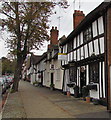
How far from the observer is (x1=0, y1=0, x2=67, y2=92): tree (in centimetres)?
1775

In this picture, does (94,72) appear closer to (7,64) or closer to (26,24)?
(26,24)

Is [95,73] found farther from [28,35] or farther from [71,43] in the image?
[28,35]

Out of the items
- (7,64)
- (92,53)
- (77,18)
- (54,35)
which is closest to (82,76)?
(92,53)

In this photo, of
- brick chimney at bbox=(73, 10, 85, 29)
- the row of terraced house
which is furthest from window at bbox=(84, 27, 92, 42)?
brick chimney at bbox=(73, 10, 85, 29)

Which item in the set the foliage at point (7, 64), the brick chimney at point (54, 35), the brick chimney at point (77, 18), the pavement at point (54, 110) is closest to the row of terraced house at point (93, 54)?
the brick chimney at point (77, 18)

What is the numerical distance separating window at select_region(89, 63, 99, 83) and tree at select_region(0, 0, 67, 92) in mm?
8115

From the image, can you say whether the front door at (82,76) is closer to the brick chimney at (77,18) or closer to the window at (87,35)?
the window at (87,35)

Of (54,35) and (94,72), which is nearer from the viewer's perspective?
(94,72)

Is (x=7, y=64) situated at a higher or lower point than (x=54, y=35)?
lower

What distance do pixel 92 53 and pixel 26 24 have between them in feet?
31.1

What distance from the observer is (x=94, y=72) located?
464 inches

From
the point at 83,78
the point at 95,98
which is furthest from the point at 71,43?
the point at 95,98

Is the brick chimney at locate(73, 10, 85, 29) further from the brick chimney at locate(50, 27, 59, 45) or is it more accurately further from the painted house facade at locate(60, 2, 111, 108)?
the brick chimney at locate(50, 27, 59, 45)

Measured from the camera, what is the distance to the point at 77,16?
701 inches
